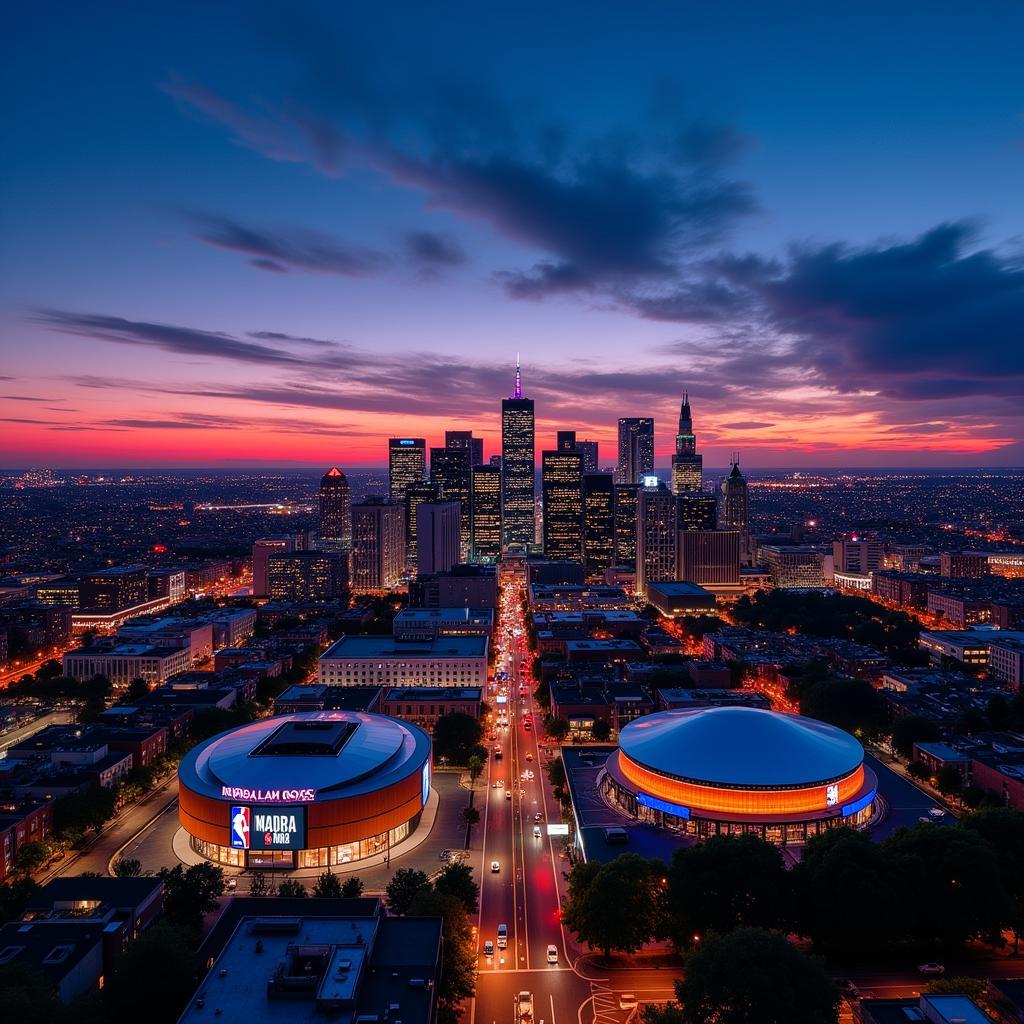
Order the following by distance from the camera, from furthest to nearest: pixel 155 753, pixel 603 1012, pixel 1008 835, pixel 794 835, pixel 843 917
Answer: pixel 155 753 < pixel 794 835 < pixel 1008 835 < pixel 843 917 < pixel 603 1012

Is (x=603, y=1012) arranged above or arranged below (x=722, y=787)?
below

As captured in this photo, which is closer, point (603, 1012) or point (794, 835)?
point (603, 1012)

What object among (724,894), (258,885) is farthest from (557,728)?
(724,894)

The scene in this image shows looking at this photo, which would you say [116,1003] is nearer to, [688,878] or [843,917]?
[688,878]

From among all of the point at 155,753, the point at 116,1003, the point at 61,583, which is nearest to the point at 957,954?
the point at 116,1003

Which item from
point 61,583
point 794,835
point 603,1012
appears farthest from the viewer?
point 61,583

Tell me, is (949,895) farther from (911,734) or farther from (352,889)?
(352,889)
